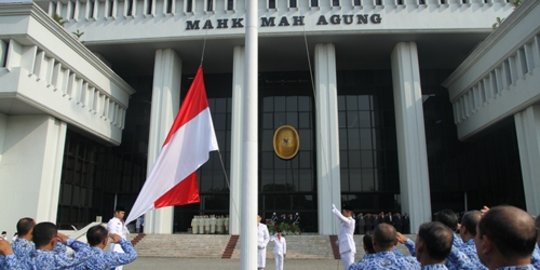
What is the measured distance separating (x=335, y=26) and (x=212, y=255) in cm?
1541

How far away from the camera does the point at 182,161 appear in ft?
21.6

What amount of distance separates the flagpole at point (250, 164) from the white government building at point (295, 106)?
1702 cm

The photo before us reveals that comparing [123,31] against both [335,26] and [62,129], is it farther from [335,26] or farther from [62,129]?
[335,26]

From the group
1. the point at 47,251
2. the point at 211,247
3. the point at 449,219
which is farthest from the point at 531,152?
the point at 47,251

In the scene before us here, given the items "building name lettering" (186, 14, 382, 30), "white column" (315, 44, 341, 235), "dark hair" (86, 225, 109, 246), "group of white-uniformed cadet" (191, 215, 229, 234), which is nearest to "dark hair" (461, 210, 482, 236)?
"dark hair" (86, 225, 109, 246)

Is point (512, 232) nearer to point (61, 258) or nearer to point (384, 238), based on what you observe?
point (384, 238)

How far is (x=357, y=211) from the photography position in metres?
27.2

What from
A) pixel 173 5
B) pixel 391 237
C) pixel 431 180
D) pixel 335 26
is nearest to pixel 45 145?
pixel 173 5

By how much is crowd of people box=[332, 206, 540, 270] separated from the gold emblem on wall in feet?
75.8

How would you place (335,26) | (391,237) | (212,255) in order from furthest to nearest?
(335,26) → (212,255) → (391,237)

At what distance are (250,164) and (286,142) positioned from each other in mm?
22702

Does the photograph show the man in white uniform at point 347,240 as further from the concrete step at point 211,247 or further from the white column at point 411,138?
the white column at point 411,138

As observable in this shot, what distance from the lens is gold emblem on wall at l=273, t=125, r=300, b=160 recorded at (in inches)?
1096

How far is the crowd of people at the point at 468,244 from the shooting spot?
2.04m
